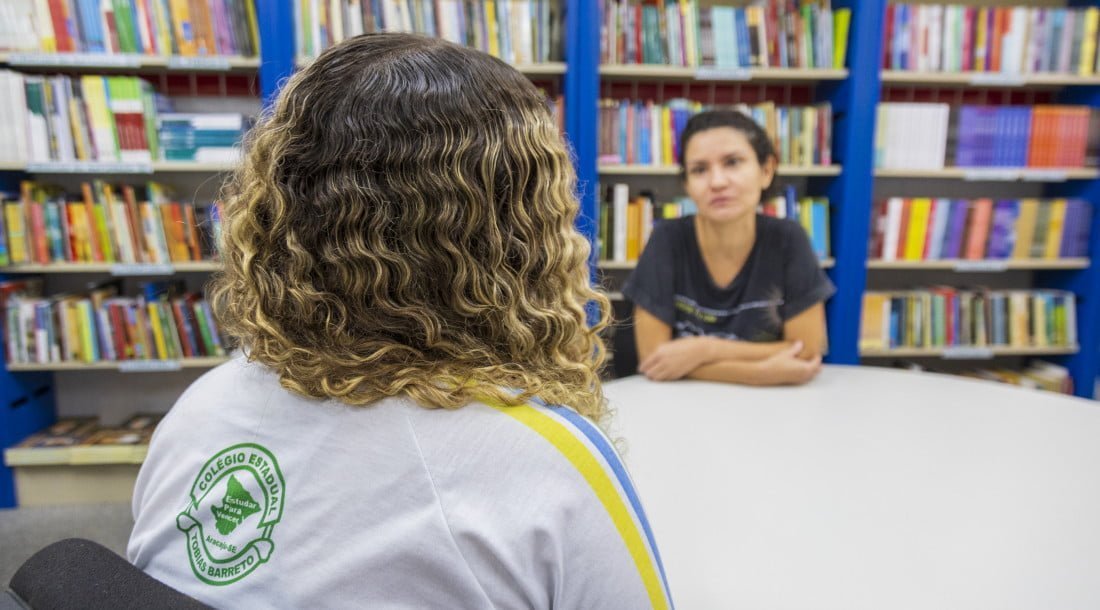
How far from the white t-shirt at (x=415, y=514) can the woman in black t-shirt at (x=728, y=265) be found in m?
1.25

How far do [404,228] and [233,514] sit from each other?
27cm

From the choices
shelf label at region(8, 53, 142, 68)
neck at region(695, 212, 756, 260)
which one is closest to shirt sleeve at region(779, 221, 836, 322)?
neck at region(695, 212, 756, 260)

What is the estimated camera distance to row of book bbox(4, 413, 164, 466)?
8.43 feet

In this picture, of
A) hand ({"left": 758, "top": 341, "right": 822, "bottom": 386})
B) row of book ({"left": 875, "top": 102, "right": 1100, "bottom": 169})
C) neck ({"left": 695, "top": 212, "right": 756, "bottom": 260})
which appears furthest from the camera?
row of book ({"left": 875, "top": 102, "right": 1100, "bottom": 169})

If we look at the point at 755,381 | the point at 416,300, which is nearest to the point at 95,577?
the point at 416,300

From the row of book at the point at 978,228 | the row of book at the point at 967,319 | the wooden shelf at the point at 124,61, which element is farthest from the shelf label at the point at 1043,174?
the wooden shelf at the point at 124,61

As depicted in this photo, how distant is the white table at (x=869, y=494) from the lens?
75 centimetres

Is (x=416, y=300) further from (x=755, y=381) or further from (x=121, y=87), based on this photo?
(x=121, y=87)

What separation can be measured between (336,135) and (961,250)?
9.92ft

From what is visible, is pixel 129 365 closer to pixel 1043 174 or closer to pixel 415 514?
pixel 415 514

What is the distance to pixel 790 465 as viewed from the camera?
1075 millimetres

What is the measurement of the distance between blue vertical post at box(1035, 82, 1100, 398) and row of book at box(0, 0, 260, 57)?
3.37 meters

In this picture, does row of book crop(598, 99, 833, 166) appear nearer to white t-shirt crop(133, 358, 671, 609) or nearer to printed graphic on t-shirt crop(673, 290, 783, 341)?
printed graphic on t-shirt crop(673, 290, 783, 341)

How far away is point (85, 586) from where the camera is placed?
1.50 ft
